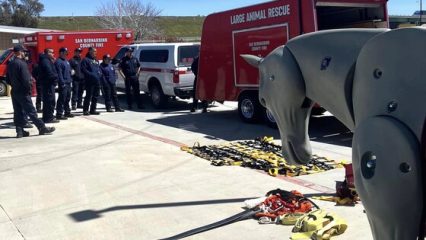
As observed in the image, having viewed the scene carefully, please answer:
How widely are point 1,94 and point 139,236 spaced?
19.0 m

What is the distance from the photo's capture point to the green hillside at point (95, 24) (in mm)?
85400

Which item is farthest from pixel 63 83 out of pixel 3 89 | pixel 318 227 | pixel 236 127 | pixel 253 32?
pixel 3 89

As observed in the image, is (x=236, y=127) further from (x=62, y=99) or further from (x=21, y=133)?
(x=62, y=99)

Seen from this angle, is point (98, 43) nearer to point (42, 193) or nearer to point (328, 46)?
point (42, 193)

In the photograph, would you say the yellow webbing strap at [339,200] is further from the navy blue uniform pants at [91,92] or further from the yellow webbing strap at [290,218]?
the navy blue uniform pants at [91,92]

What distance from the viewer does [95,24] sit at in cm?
8231

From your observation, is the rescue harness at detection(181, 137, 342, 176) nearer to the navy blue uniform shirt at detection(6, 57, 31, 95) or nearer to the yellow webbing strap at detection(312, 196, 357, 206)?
the yellow webbing strap at detection(312, 196, 357, 206)

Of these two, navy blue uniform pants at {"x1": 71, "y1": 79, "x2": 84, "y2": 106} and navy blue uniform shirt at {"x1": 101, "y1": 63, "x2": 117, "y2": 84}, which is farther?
navy blue uniform pants at {"x1": 71, "y1": 79, "x2": 84, "y2": 106}

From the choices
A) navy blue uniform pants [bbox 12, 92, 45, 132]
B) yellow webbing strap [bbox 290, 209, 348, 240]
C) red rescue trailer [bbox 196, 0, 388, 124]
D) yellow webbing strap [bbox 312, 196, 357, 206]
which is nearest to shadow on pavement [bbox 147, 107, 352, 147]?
red rescue trailer [bbox 196, 0, 388, 124]

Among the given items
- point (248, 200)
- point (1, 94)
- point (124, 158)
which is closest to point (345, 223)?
point (248, 200)

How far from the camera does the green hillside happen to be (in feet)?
280

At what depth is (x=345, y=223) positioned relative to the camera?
15.2ft

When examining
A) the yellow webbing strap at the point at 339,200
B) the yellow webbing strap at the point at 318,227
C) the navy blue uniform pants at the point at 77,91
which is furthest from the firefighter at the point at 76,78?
the yellow webbing strap at the point at 318,227

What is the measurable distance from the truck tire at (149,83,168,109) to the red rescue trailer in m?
2.28
